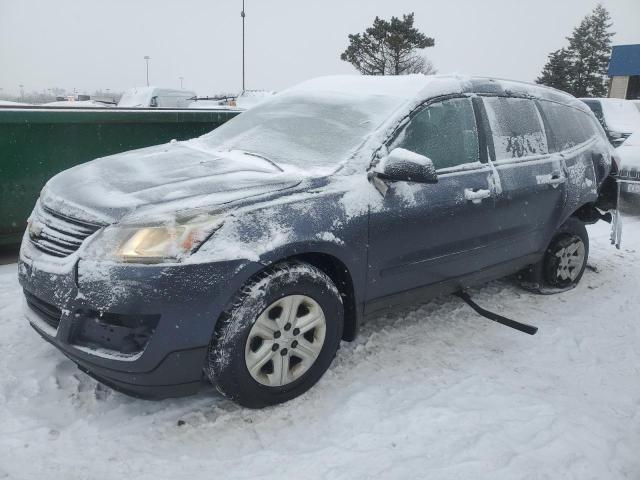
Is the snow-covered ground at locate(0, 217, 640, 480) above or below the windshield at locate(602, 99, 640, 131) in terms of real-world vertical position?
below

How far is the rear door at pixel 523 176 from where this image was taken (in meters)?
3.68

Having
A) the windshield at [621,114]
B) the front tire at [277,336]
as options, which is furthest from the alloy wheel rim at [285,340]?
the windshield at [621,114]

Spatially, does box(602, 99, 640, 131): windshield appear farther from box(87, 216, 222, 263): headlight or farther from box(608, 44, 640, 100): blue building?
box(608, 44, 640, 100): blue building

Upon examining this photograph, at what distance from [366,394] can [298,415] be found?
411mm

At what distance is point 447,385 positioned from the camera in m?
3.07

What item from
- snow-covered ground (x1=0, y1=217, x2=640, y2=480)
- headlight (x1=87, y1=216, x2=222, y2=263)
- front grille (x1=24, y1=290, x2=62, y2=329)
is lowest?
snow-covered ground (x1=0, y1=217, x2=640, y2=480)

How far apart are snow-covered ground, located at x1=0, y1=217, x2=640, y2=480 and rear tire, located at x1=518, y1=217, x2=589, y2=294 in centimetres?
85

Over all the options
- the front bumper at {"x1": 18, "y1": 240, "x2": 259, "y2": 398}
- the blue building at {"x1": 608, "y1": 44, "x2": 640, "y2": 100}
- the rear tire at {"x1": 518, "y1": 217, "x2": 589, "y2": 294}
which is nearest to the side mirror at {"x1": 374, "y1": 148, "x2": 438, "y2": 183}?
the front bumper at {"x1": 18, "y1": 240, "x2": 259, "y2": 398}

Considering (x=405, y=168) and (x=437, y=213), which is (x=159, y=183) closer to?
(x=405, y=168)

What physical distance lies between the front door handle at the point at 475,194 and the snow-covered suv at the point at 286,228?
1 cm

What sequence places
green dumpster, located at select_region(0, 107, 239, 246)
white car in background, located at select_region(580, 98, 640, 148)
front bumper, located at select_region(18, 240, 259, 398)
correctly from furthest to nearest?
white car in background, located at select_region(580, 98, 640, 148)
green dumpster, located at select_region(0, 107, 239, 246)
front bumper, located at select_region(18, 240, 259, 398)

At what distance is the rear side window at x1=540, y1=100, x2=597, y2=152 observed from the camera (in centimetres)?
420

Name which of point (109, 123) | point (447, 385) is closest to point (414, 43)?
point (109, 123)

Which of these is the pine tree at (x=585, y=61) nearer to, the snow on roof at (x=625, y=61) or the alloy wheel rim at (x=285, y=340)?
the snow on roof at (x=625, y=61)
